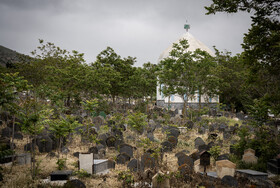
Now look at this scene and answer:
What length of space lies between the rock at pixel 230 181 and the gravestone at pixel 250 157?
212 cm

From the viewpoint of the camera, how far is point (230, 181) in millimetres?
5266

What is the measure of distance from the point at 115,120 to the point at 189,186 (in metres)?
9.03

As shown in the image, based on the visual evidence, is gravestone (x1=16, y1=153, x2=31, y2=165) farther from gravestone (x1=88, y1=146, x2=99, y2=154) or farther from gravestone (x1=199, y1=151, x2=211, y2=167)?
gravestone (x1=199, y1=151, x2=211, y2=167)

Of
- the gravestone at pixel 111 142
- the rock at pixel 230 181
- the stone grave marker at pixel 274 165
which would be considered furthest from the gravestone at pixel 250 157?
the gravestone at pixel 111 142

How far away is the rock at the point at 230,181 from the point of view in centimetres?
522

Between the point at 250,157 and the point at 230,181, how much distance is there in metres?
2.23

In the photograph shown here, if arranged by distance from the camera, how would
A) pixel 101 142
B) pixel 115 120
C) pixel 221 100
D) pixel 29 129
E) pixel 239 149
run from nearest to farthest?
1. pixel 29 129
2. pixel 239 149
3. pixel 101 142
4. pixel 115 120
5. pixel 221 100

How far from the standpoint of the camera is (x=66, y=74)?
62.5 feet

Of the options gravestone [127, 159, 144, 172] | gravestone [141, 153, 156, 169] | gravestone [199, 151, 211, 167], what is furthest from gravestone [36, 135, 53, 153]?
gravestone [199, 151, 211, 167]

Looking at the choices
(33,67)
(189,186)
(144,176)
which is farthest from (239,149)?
(33,67)

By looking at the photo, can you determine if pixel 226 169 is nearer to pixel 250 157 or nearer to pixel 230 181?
pixel 230 181

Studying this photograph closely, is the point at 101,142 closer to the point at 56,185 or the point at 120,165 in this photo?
the point at 120,165

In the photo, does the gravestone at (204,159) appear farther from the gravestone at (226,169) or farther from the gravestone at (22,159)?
the gravestone at (22,159)

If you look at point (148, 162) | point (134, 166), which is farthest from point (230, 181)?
point (134, 166)
